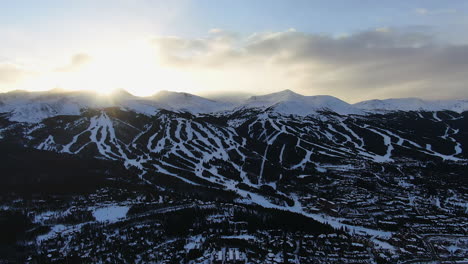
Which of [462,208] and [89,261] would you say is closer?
[89,261]

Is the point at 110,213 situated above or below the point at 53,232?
above

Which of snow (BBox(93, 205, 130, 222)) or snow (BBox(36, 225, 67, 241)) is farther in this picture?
snow (BBox(93, 205, 130, 222))

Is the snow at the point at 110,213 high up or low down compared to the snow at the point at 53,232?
up

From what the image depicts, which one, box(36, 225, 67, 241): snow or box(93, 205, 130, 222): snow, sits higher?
box(93, 205, 130, 222): snow

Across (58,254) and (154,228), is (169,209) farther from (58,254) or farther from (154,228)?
(58,254)

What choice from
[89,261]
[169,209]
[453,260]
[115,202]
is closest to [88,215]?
[115,202]

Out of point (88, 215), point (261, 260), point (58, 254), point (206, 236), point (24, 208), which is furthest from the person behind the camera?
point (24, 208)

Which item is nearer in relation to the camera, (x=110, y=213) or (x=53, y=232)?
(x=53, y=232)

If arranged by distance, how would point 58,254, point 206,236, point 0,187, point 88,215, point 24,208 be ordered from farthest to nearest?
point 0,187
point 24,208
point 88,215
point 206,236
point 58,254
